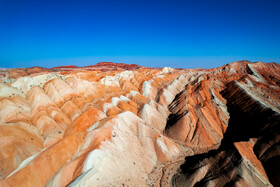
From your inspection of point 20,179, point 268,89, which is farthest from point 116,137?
point 268,89

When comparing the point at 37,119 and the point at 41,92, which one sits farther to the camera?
the point at 41,92

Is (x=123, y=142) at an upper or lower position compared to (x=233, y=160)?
upper

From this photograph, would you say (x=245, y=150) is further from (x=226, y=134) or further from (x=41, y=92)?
(x=41, y=92)

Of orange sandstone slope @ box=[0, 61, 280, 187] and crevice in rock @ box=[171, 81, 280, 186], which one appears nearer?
orange sandstone slope @ box=[0, 61, 280, 187]

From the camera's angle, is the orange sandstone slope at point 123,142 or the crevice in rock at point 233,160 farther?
the crevice in rock at point 233,160

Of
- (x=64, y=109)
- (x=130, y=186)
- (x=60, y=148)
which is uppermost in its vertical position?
(x=64, y=109)

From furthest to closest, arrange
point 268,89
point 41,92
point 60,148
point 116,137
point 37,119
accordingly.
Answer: point 268,89 → point 41,92 → point 37,119 → point 116,137 → point 60,148

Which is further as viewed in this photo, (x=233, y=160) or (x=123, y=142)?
(x=123, y=142)

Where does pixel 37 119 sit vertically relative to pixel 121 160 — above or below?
above
